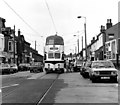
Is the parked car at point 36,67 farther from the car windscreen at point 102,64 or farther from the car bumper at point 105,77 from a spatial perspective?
the car bumper at point 105,77

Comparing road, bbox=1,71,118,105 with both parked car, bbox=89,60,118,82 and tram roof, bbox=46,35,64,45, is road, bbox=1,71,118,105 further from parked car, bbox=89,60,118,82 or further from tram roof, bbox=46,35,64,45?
tram roof, bbox=46,35,64,45

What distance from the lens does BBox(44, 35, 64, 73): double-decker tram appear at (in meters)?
37.7

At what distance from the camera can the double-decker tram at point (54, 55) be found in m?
37.7

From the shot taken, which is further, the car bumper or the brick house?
the brick house

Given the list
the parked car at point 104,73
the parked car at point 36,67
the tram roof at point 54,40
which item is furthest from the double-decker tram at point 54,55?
the parked car at point 104,73

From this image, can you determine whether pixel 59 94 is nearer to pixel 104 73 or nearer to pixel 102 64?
pixel 104 73

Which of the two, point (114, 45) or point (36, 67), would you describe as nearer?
point (36, 67)

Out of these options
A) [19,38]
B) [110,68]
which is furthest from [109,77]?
[19,38]

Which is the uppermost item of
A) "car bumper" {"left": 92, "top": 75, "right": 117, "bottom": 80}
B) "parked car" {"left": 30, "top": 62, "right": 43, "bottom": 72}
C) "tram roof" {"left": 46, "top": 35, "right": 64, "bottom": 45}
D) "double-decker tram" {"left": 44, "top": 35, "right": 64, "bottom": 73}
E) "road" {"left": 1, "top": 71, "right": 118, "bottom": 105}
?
"tram roof" {"left": 46, "top": 35, "right": 64, "bottom": 45}

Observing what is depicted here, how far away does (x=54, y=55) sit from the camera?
37625 millimetres

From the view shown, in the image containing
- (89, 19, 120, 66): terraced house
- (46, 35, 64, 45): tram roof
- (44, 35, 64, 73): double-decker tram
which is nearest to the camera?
(44, 35, 64, 73): double-decker tram

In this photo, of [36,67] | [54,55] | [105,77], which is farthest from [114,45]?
[105,77]

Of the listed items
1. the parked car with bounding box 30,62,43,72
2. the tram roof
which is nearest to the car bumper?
the tram roof

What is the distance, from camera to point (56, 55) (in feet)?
124
